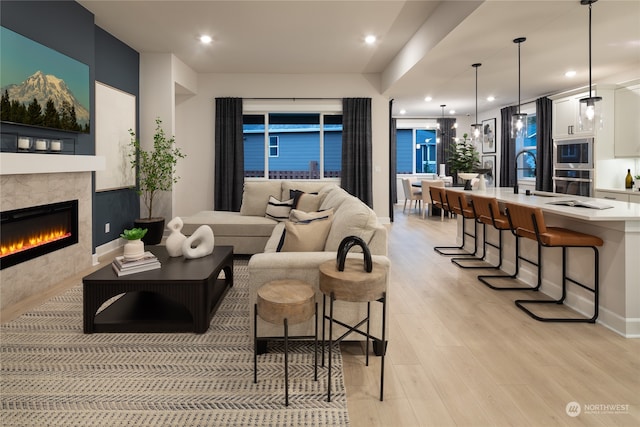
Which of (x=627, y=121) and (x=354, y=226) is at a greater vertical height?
(x=627, y=121)

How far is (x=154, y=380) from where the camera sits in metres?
2.18

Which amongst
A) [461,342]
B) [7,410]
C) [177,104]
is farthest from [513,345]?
[177,104]

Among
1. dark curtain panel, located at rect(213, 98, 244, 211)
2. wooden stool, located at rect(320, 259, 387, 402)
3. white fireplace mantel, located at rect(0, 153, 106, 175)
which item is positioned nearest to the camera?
wooden stool, located at rect(320, 259, 387, 402)

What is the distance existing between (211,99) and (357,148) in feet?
9.25

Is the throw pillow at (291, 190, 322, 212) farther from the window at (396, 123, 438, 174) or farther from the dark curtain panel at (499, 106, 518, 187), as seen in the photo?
the window at (396, 123, 438, 174)

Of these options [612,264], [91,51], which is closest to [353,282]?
[612,264]

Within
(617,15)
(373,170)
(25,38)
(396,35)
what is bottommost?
(373,170)

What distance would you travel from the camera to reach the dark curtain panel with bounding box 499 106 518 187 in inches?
372

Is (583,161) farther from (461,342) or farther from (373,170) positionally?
(461,342)

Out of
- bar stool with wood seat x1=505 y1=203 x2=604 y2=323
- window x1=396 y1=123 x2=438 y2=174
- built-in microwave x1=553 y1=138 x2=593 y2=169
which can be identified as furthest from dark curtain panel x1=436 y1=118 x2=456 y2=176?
bar stool with wood seat x1=505 y1=203 x2=604 y2=323

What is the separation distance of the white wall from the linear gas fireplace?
330 cm

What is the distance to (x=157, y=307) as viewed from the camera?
10.3ft

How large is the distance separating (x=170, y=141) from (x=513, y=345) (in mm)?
5237

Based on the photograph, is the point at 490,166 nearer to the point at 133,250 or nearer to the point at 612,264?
the point at 612,264
